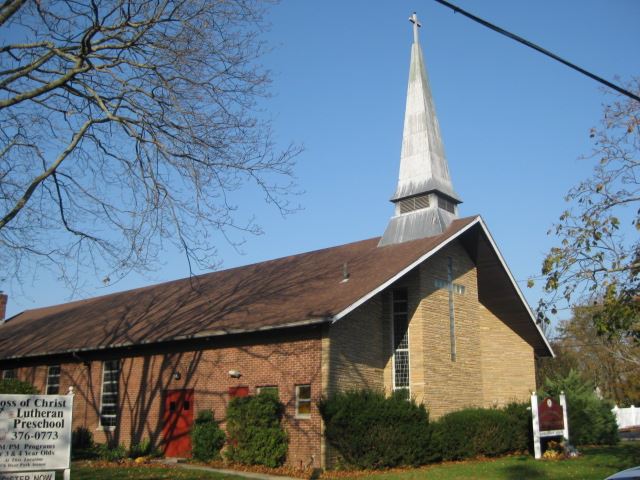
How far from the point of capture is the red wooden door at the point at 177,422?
21.2m

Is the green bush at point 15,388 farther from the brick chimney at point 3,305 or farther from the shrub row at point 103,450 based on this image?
the brick chimney at point 3,305

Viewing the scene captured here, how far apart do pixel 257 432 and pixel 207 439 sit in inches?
90.6

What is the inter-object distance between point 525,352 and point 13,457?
22.0 metres

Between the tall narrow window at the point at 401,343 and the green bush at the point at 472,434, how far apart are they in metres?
1.84

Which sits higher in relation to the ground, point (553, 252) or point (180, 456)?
point (553, 252)

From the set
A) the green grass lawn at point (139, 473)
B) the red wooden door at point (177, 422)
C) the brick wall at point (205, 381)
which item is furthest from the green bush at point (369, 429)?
the red wooden door at point (177, 422)

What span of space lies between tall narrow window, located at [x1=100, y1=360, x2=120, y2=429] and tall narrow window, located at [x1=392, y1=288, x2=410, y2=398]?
998cm

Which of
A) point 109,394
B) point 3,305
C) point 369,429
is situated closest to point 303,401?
point 369,429

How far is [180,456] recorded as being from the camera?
2089 centimetres

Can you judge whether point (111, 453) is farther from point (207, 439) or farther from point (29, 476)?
point (29, 476)

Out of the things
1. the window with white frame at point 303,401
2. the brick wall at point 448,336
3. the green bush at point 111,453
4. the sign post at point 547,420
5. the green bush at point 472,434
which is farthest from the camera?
the brick wall at point 448,336

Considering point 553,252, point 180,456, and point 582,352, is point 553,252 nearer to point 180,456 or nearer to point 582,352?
point 180,456

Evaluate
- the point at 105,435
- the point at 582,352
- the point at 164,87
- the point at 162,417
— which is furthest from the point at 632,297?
the point at 582,352

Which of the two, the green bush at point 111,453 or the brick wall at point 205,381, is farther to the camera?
the green bush at point 111,453
